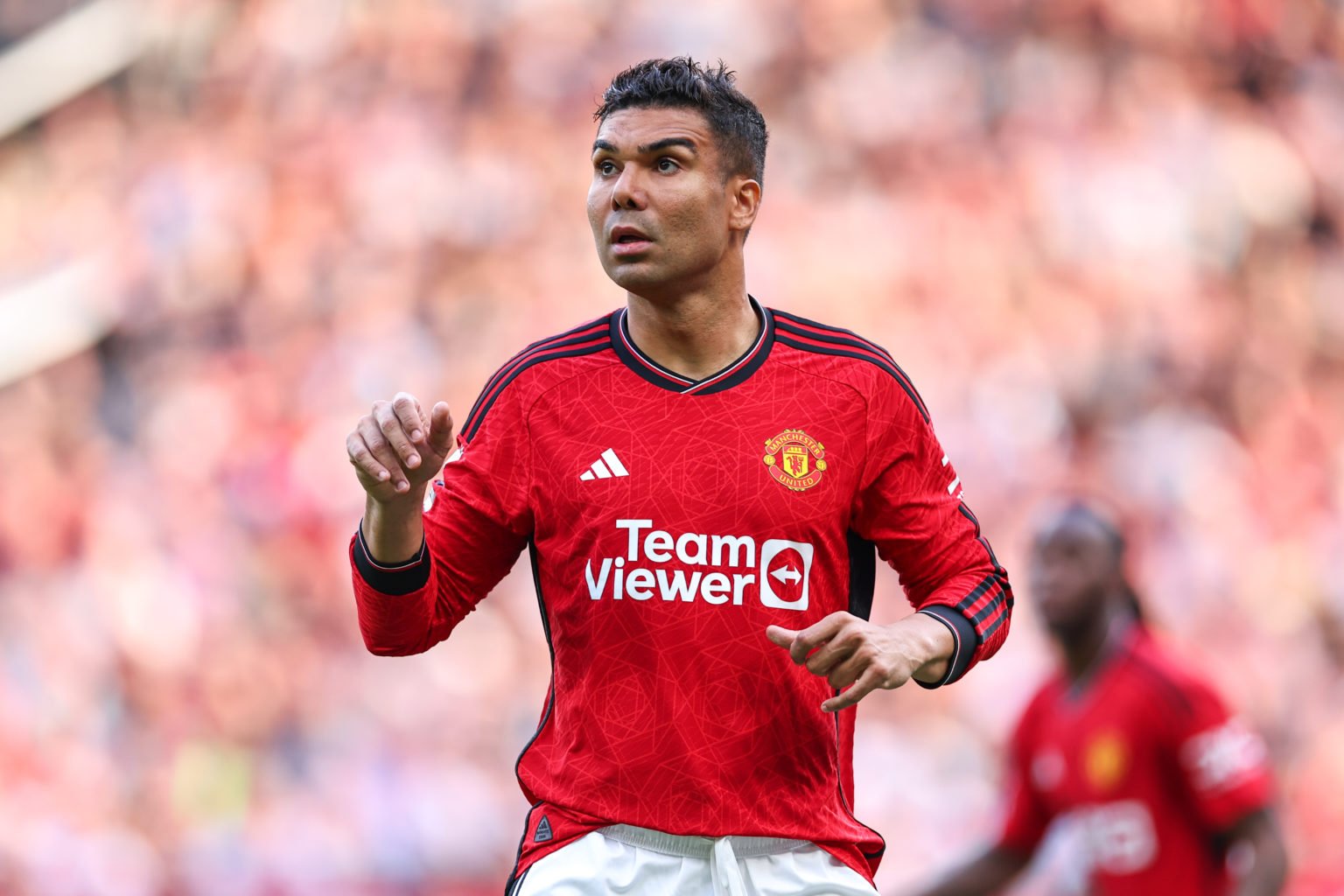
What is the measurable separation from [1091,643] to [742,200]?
3.14 metres

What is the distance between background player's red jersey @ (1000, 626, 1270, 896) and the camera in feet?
17.5

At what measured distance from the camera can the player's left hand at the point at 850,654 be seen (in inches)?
106

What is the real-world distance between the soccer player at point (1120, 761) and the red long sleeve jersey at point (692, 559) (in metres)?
2.41

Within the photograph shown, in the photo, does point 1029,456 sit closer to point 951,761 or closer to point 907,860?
point 951,761

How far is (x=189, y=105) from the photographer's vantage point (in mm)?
10812

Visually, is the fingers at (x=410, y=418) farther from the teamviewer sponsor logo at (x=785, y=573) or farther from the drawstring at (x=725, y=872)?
the drawstring at (x=725, y=872)

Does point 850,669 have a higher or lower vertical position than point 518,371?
lower

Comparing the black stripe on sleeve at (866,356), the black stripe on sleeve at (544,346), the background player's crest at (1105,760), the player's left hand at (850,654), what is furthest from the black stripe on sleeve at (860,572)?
the background player's crest at (1105,760)

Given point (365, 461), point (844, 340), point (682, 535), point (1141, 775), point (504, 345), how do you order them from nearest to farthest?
point (365, 461)
point (682, 535)
point (844, 340)
point (1141, 775)
point (504, 345)

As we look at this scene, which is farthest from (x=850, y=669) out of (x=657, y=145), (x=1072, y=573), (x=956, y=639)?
(x=1072, y=573)

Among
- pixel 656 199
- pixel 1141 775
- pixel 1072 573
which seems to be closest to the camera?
pixel 656 199

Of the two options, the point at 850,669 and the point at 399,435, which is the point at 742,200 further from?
the point at 850,669

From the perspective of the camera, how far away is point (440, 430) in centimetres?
286

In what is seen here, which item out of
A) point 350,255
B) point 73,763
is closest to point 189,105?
point 350,255
